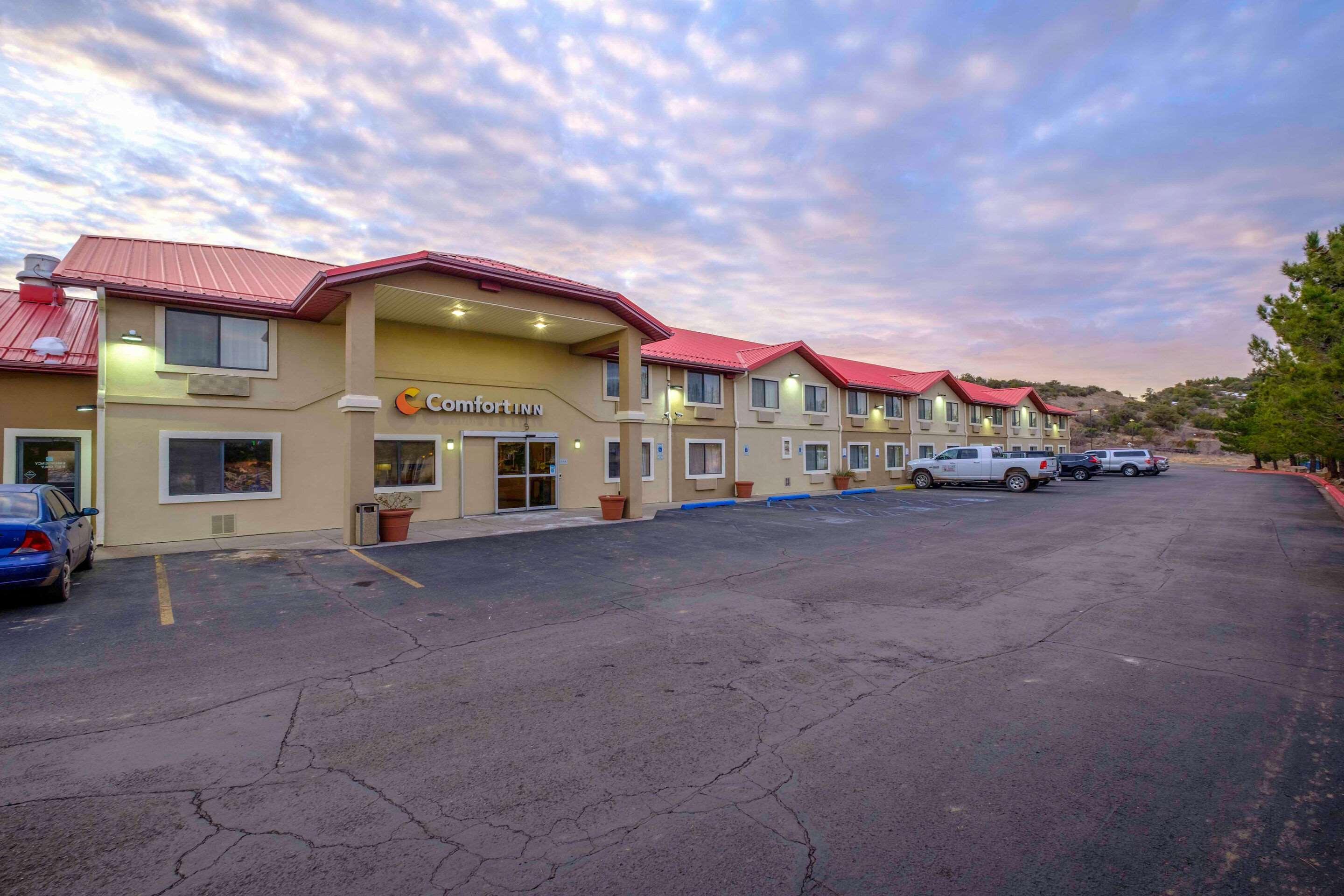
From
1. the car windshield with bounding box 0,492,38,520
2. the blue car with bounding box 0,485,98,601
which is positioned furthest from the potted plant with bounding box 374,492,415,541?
the car windshield with bounding box 0,492,38,520

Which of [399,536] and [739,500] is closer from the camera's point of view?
[399,536]

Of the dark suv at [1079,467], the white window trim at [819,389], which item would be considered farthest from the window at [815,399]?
the dark suv at [1079,467]

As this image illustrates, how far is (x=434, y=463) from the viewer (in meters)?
16.2

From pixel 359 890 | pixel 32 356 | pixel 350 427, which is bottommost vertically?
pixel 359 890

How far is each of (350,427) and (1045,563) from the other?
13431 millimetres

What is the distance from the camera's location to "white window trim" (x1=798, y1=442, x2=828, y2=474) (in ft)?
86.8

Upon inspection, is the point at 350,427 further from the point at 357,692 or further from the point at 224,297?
the point at 357,692

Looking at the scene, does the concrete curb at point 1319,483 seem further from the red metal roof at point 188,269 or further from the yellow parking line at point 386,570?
the red metal roof at point 188,269

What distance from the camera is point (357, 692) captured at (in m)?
4.93

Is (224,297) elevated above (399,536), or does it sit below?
above

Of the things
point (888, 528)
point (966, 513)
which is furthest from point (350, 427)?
point (966, 513)

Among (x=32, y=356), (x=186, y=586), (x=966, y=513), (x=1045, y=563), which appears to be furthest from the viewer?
(x=966, y=513)

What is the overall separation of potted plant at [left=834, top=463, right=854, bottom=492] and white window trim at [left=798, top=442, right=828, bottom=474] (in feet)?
1.63

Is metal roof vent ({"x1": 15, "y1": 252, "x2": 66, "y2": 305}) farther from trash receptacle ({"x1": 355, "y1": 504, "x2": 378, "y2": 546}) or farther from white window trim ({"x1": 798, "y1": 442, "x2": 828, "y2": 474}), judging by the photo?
white window trim ({"x1": 798, "y1": 442, "x2": 828, "y2": 474})
